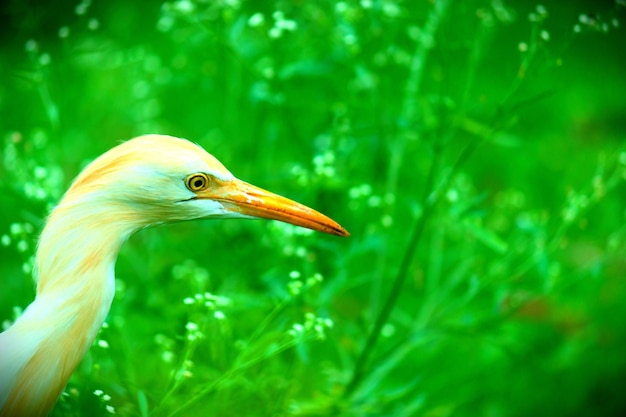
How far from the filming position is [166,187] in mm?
1882

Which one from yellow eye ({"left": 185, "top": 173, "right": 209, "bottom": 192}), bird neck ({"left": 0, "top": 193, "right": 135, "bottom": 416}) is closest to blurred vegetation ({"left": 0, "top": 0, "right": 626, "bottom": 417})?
bird neck ({"left": 0, "top": 193, "right": 135, "bottom": 416})

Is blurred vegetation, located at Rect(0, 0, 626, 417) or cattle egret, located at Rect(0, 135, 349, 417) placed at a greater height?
blurred vegetation, located at Rect(0, 0, 626, 417)

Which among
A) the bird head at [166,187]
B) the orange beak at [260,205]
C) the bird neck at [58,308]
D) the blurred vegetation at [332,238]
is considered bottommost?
the bird neck at [58,308]

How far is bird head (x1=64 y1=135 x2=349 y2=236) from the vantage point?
185cm

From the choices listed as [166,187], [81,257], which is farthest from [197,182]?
[81,257]

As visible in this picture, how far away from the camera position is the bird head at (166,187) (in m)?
1.85

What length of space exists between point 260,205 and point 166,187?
223 millimetres

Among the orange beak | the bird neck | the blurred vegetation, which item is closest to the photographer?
the bird neck

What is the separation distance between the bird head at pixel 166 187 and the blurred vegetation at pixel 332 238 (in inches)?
8.4

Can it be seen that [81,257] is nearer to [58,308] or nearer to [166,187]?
[58,308]

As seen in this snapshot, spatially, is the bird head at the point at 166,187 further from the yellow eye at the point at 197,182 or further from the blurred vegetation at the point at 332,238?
the blurred vegetation at the point at 332,238

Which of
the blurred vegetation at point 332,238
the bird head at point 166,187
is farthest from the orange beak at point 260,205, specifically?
the blurred vegetation at point 332,238

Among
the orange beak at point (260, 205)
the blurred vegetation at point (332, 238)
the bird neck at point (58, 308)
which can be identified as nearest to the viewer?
the bird neck at point (58, 308)

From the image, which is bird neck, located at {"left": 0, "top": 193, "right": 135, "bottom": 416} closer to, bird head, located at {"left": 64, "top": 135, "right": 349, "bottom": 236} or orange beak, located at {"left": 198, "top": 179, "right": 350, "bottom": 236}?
bird head, located at {"left": 64, "top": 135, "right": 349, "bottom": 236}
